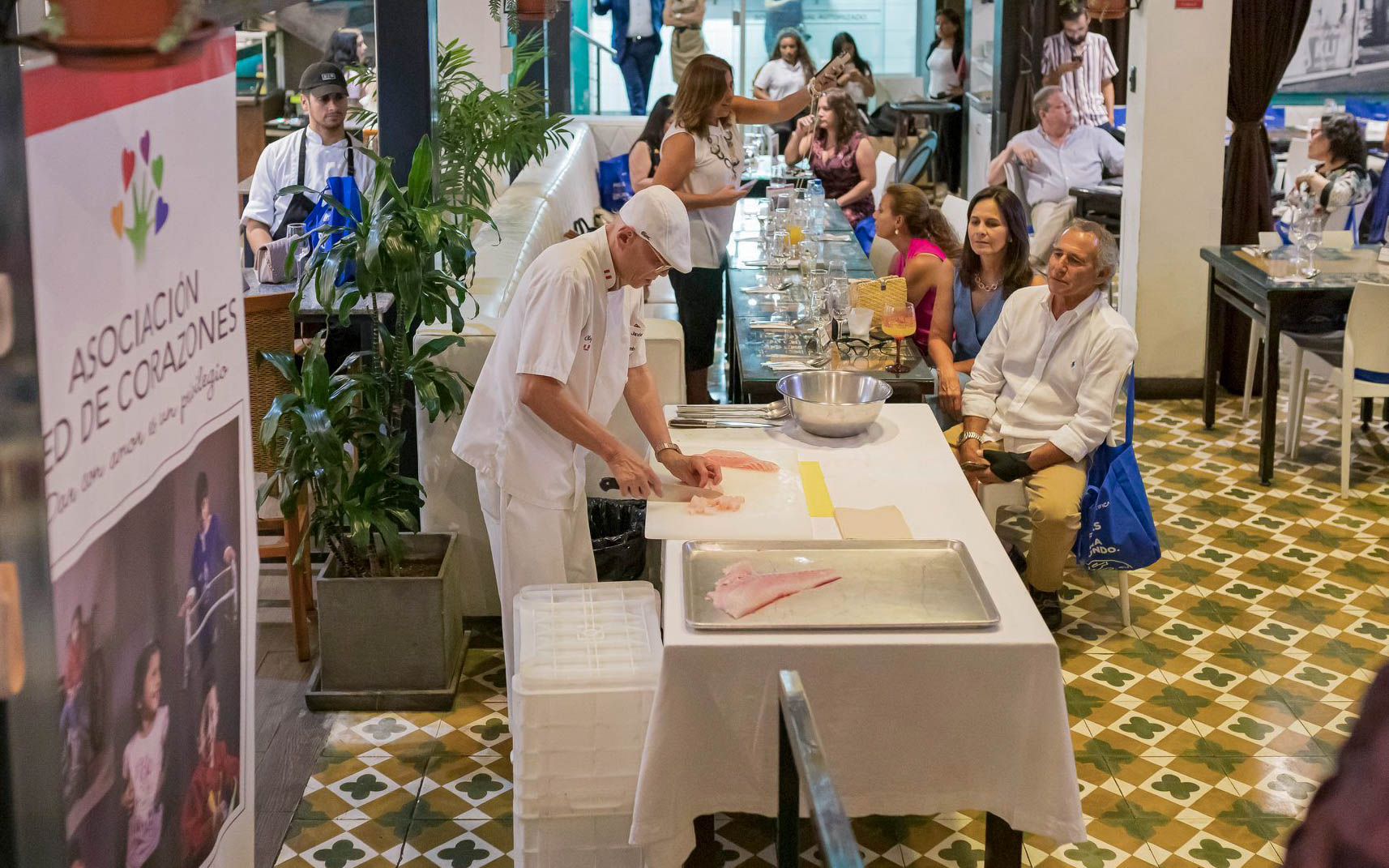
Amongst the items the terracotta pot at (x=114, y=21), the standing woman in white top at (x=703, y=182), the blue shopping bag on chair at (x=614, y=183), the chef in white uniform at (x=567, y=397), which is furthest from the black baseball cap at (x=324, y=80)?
the terracotta pot at (x=114, y=21)

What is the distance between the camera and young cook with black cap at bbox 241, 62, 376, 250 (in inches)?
222

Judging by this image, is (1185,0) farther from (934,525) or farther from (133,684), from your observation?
(133,684)

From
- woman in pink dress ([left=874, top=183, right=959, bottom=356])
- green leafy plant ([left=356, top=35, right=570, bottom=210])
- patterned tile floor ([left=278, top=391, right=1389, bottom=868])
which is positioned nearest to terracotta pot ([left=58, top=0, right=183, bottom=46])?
A: patterned tile floor ([left=278, top=391, right=1389, bottom=868])

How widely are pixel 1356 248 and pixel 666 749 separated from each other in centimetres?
498

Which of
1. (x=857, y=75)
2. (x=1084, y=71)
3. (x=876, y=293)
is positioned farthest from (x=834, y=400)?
(x=857, y=75)

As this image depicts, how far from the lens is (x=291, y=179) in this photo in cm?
573

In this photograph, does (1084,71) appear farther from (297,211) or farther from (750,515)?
(750,515)

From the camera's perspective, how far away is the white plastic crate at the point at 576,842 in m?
2.96

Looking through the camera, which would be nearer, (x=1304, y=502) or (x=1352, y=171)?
(x=1304, y=502)

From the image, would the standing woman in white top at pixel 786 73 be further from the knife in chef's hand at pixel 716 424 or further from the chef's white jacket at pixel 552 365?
the chef's white jacket at pixel 552 365

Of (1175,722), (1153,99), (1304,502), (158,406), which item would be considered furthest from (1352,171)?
(158,406)

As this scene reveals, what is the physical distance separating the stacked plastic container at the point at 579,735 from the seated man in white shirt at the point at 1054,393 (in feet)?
5.93

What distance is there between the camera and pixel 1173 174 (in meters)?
6.74

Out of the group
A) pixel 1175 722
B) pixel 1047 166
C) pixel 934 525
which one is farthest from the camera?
pixel 1047 166
